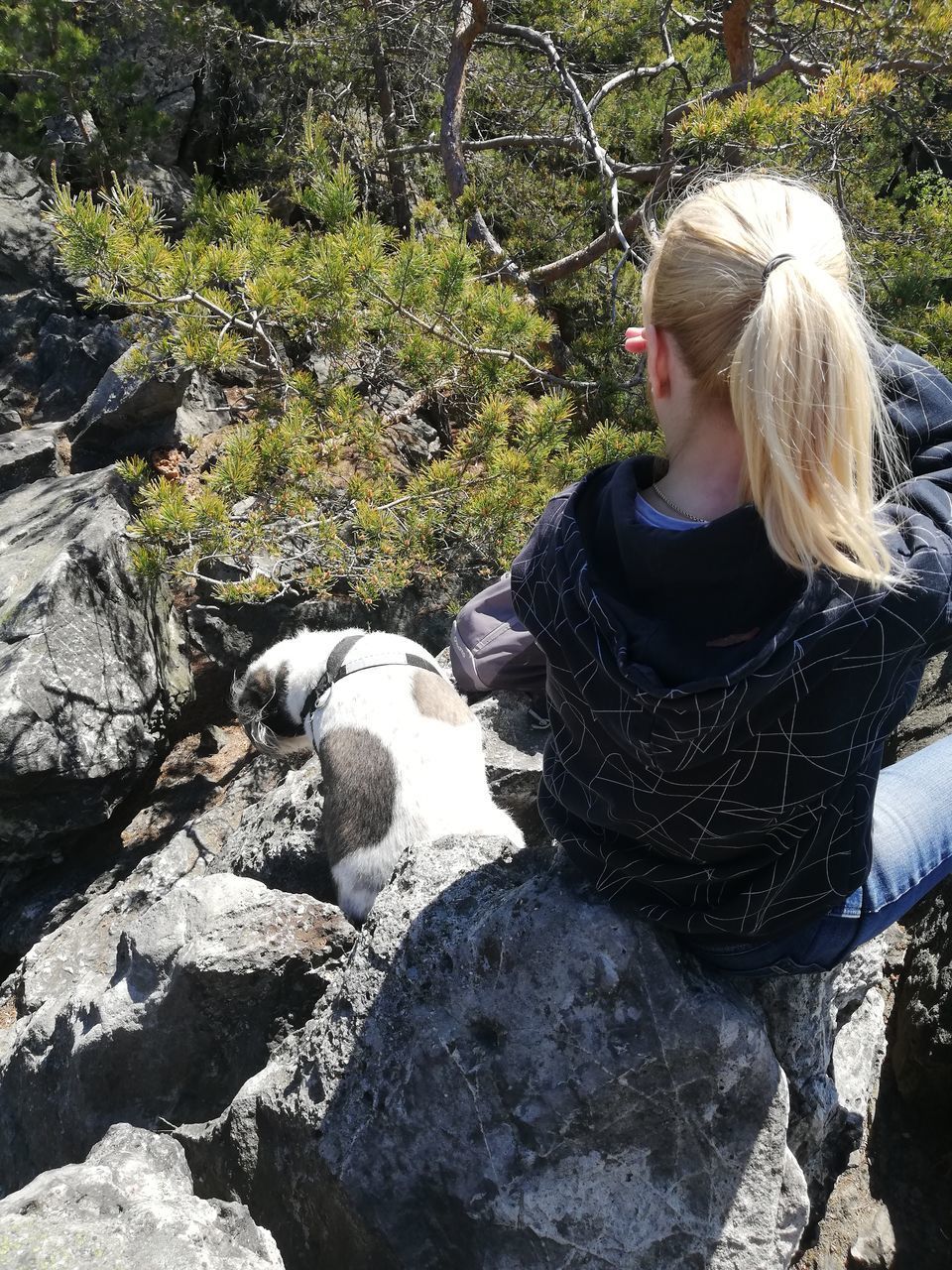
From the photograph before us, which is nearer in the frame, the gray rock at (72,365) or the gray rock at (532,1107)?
the gray rock at (532,1107)

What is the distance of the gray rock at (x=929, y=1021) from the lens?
2.75m

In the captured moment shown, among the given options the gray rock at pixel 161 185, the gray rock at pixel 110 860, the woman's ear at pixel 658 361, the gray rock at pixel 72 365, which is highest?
the gray rock at pixel 161 185

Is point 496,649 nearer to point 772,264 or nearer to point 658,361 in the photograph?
point 658,361

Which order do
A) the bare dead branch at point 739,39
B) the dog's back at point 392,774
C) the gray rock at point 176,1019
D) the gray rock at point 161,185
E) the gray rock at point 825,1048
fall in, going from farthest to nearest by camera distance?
the gray rock at point 161,185
the bare dead branch at point 739,39
the dog's back at point 392,774
the gray rock at point 176,1019
the gray rock at point 825,1048

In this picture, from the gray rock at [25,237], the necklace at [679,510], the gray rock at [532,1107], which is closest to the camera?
the necklace at [679,510]

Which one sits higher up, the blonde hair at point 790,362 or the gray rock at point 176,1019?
the blonde hair at point 790,362

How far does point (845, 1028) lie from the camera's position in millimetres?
2375

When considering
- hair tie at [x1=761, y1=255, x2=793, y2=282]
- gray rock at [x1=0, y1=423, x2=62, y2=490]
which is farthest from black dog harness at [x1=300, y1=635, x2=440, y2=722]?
gray rock at [x1=0, y1=423, x2=62, y2=490]

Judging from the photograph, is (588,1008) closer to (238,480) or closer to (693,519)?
(693,519)

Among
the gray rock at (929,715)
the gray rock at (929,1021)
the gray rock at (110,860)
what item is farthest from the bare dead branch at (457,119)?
the gray rock at (929,1021)

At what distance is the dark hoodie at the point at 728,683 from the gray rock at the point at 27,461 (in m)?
4.10

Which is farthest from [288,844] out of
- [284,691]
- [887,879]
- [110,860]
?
[887,879]

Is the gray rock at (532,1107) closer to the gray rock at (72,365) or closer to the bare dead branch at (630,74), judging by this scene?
the bare dead branch at (630,74)

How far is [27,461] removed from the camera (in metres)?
4.76
